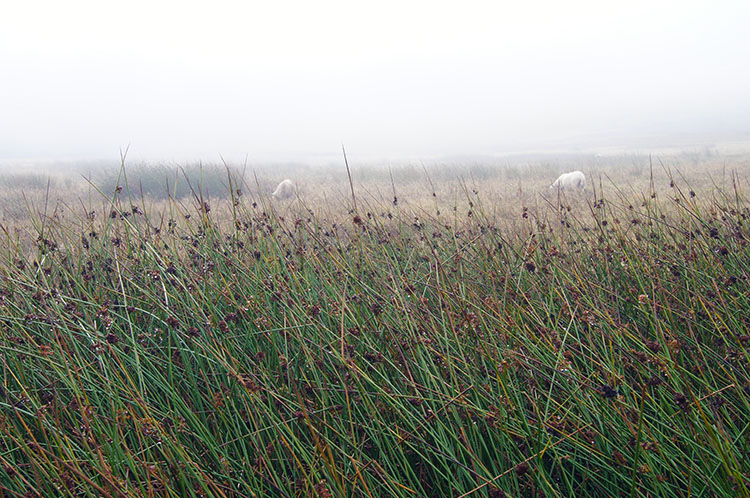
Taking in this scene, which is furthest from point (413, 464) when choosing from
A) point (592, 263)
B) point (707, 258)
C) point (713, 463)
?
point (707, 258)

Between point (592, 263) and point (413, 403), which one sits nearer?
point (413, 403)

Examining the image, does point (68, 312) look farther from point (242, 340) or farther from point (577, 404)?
point (577, 404)

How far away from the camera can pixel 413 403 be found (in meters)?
1.46

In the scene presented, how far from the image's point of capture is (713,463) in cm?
126

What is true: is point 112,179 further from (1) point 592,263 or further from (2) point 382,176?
(1) point 592,263

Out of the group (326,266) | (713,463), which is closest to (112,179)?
(326,266)

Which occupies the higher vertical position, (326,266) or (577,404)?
(326,266)

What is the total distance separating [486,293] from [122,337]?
1733 mm

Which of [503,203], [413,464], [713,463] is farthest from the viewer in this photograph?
[503,203]

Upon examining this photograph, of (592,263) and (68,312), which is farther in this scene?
(592,263)

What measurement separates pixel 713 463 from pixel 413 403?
821mm

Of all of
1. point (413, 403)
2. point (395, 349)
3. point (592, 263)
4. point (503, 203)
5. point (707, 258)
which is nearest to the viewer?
point (413, 403)

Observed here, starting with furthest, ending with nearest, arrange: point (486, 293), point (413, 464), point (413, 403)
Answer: point (486, 293) < point (413, 464) < point (413, 403)

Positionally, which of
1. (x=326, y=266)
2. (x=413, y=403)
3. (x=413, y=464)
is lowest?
(x=413, y=464)
